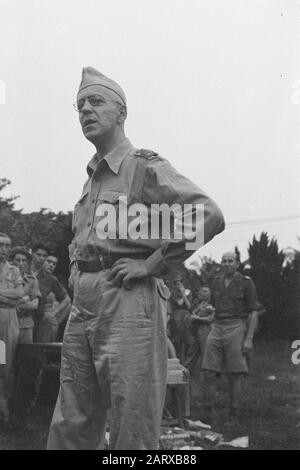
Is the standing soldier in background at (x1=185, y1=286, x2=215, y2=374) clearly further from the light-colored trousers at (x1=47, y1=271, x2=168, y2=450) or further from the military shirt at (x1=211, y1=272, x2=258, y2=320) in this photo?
the light-colored trousers at (x1=47, y1=271, x2=168, y2=450)

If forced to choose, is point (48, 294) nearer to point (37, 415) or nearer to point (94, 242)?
point (37, 415)

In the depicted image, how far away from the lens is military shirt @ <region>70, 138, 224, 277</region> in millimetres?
3574

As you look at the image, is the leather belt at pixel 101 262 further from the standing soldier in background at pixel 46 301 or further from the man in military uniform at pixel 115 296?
the standing soldier in background at pixel 46 301

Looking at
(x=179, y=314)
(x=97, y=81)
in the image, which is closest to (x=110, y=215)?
(x=97, y=81)

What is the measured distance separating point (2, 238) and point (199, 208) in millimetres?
4068

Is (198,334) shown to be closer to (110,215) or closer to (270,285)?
(270,285)

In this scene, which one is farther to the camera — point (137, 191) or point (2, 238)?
point (2, 238)

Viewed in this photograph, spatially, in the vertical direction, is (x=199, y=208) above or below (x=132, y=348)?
above

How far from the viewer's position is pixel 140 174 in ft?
12.3

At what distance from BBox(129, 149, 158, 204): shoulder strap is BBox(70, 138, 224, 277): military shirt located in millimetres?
13

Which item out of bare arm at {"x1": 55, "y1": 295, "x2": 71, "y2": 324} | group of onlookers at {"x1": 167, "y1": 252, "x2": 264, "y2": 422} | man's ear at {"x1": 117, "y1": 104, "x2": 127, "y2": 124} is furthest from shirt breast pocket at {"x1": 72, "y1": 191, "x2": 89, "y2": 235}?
group of onlookers at {"x1": 167, "y1": 252, "x2": 264, "y2": 422}

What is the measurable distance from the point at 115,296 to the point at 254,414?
194 inches
